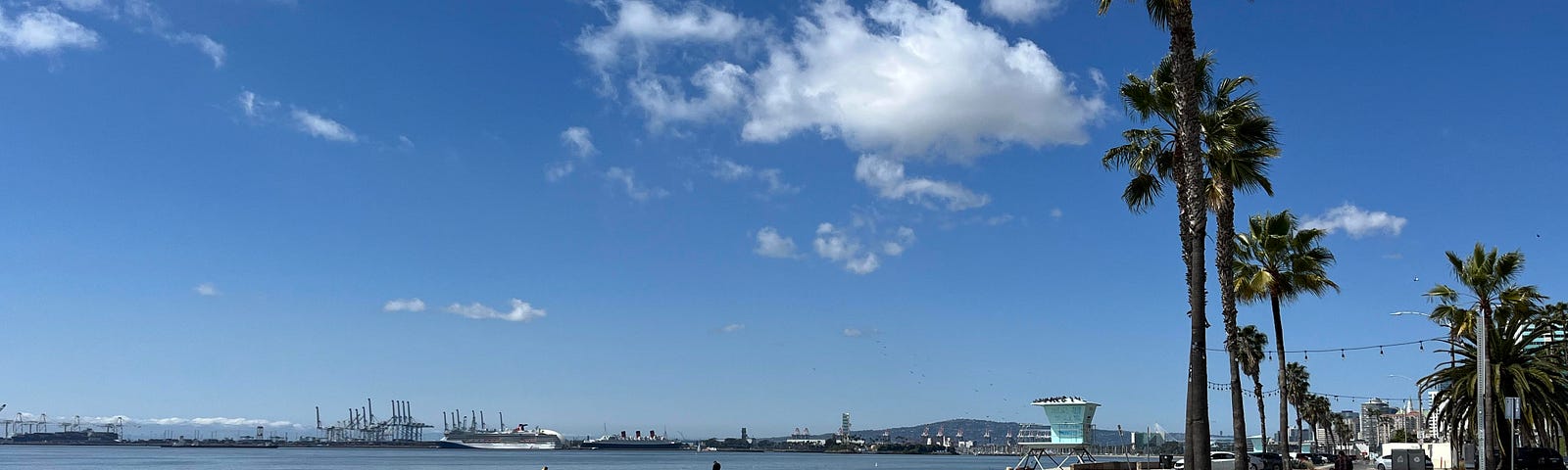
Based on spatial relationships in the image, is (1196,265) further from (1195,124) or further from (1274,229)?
(1274,229)

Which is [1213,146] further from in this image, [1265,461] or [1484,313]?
[1265,461]

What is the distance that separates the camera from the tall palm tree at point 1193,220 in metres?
22.4

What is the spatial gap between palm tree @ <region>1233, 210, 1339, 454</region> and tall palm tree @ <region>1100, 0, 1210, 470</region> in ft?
35.9

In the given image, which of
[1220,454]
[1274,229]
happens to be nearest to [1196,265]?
[1274,229]

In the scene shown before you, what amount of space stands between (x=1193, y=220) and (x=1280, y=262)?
1253cm

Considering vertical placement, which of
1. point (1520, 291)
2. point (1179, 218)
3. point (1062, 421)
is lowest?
point (1062, 421)

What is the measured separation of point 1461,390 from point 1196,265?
64.8ft

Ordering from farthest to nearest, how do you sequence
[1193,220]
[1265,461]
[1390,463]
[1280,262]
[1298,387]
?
1. [1298,387]
2. [1265,461]
3. [1390,463]
4. [1280,262]
5. [1193,220]

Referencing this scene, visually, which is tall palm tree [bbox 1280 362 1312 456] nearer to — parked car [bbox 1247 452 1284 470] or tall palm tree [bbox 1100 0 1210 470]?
parked car [bbox 1247 452 1284 470]

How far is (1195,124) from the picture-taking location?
73.9 feet

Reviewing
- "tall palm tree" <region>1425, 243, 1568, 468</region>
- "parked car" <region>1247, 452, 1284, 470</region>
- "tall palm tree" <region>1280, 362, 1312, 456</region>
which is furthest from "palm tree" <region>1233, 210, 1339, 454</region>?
"tall palm tree" <region>1280, 362, 1312, 456</region>

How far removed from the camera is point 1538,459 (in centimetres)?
4125

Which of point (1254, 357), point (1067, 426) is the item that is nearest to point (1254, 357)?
point (1254, 357)

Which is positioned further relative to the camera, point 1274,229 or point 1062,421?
point 1062,421
